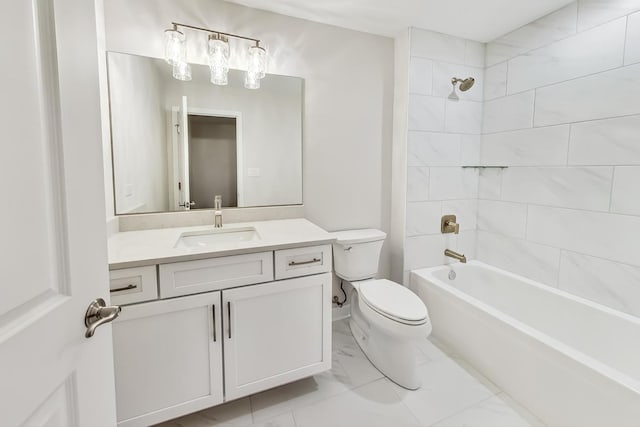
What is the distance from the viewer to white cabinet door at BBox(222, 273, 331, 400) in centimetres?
138

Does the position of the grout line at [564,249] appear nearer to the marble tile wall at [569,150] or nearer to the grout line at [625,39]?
the marble tile wall at [569,150]

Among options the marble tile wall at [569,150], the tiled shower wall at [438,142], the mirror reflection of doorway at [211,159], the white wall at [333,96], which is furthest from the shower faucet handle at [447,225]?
the mirror reflection of doorway at [211,159]

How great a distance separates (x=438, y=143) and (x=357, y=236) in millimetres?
1024

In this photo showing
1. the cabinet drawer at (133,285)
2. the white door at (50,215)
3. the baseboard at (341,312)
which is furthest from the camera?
the baseboard at (341,312)

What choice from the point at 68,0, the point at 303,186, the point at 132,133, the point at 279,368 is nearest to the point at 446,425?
the point at 279,368

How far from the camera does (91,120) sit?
24.9 inches

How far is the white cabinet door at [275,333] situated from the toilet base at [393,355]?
0.37 metres

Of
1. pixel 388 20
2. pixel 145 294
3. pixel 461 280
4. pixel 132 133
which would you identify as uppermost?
pixel 388 20

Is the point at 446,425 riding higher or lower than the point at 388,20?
lower

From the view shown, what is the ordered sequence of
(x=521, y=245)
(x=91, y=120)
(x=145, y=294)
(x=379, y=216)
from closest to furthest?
(x=91, y=120) < (x=145, y=294) < (x=521, y=245) < (x=379, y=216)

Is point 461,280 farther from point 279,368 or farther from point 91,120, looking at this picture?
point 91,120

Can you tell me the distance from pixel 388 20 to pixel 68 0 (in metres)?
2.00

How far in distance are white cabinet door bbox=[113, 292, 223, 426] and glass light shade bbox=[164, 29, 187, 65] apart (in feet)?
4.28

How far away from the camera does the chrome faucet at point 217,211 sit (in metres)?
1.74
